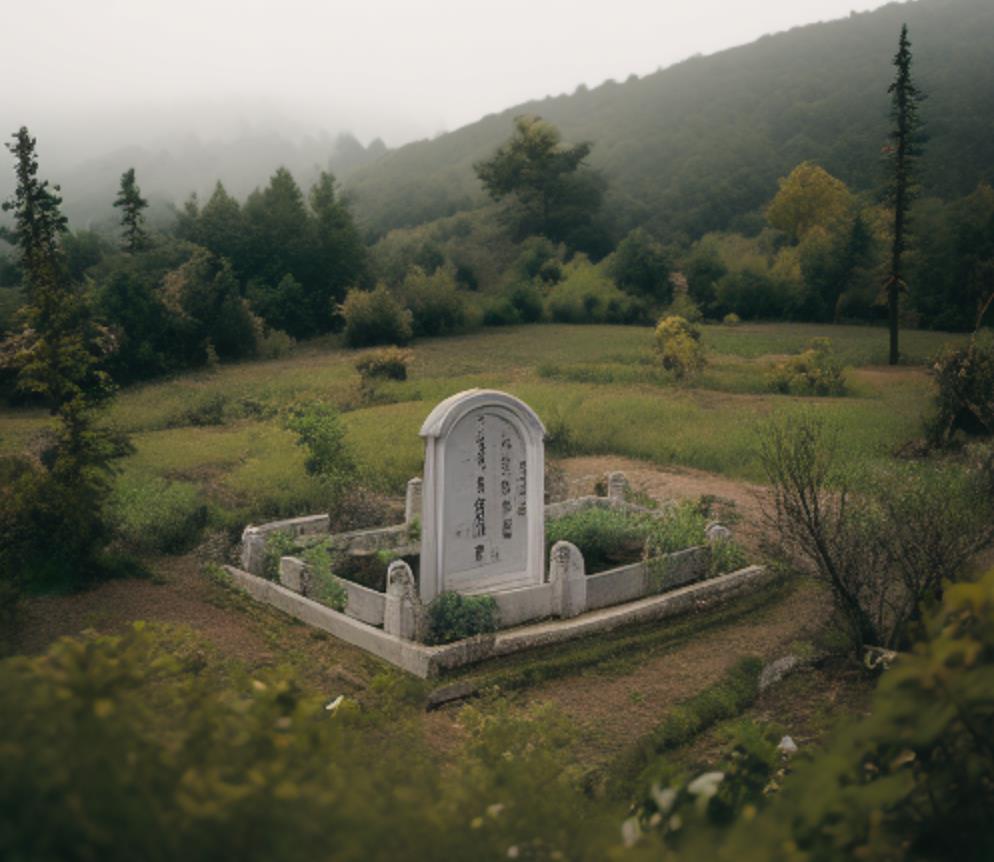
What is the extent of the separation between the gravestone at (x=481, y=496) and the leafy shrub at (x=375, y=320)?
1844 centimetres

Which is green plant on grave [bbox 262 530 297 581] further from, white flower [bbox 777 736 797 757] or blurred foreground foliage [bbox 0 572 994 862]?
blurred foreground foliage [bbox 0 572 994 862]

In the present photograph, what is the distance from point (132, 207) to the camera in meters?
28.1

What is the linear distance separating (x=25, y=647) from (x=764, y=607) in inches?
265

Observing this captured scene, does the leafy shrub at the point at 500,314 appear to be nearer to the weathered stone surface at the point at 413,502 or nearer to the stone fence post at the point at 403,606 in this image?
the weathered stone surface at the point at 413,502

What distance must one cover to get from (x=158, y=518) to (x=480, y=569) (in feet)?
14.1

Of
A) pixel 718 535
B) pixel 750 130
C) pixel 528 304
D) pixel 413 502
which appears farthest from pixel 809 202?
pixel 413 502

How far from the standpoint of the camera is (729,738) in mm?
6238

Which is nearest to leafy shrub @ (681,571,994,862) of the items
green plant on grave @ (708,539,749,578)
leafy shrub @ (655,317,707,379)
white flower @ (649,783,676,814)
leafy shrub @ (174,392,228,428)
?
white flower @ (649,783,676,814)

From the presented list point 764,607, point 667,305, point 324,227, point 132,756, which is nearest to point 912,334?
point 667,305

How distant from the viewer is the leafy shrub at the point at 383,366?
2091 cm

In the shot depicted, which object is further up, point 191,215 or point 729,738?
point 191,215

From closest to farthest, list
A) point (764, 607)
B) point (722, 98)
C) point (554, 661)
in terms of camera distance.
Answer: point (554, 661) → point (764, 607) → point (722, 98)

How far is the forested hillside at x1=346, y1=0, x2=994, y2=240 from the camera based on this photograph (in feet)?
127

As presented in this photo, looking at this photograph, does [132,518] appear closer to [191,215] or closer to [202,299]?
[202,299]
